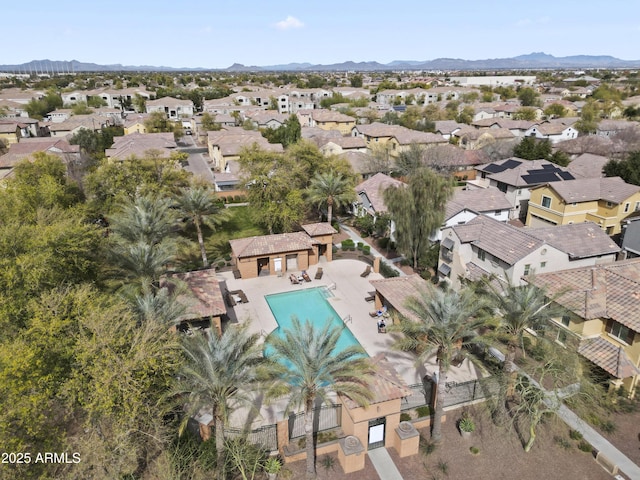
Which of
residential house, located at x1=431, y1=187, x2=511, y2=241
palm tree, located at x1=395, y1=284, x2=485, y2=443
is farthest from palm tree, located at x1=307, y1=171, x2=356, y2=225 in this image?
palm tree, located at x1=395, y1=284, x2=485, y2=443

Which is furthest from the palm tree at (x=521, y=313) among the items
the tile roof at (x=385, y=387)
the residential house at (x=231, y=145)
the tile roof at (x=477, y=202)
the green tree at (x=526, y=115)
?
the green tree at (x=526, y=115)

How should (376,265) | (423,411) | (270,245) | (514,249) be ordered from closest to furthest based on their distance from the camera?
(423,411), (514,249), (270,245), (376,265)

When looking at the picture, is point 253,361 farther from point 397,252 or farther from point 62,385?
point 397,252

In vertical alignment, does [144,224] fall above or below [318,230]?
above

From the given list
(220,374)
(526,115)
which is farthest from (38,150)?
(526,115)

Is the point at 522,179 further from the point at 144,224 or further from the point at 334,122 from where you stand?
the point at 334,122

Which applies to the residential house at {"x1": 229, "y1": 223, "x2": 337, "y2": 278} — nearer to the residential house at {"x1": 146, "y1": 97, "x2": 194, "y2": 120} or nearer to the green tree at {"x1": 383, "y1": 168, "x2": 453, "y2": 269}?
the green tree at {"x1": 383, "y1": 168, "x2": 453, "y2": 269}

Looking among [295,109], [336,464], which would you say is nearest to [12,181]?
[336,464]
